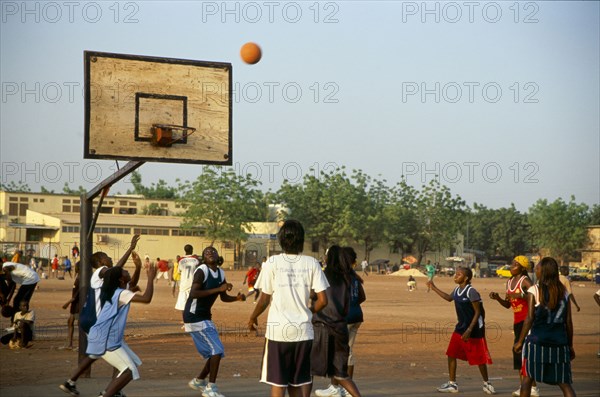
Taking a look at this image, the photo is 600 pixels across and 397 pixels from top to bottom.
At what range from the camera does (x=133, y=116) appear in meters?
11.5

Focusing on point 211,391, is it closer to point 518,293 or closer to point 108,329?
point 108,329

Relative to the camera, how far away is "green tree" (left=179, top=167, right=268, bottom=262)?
81.3 meters

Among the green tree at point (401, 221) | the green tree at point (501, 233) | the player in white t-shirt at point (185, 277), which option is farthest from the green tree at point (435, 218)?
the player in white t-shirt at point (185, 277)

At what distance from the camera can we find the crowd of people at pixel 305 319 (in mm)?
7289

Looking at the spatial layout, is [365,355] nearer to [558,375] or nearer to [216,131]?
[216,131]

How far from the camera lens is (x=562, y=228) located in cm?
9850

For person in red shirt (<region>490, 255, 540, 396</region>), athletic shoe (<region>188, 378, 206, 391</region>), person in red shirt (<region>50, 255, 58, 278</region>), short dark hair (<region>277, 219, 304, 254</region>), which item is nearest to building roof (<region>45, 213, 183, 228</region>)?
person in red shirt (<region>50, 255, 58, 278</region>)

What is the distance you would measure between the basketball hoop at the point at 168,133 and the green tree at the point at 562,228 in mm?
91812

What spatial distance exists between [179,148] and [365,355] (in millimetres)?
5766

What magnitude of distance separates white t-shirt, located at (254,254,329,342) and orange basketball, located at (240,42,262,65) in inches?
208

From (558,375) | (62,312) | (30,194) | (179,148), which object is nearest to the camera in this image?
(558,375)

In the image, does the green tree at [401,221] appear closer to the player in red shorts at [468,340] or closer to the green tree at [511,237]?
the green tree at [511,237]

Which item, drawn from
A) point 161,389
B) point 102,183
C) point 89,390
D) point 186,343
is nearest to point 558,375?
point 161,389

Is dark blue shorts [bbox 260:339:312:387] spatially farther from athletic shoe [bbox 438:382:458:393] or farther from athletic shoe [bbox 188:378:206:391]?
athletic shoe [bbox 438:382:458:393]
